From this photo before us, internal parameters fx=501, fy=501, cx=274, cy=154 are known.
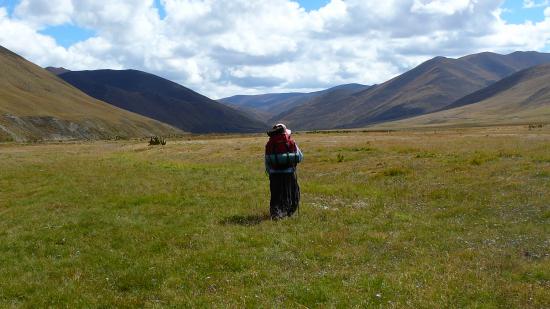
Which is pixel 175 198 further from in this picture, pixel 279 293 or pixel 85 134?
pixel 85 134

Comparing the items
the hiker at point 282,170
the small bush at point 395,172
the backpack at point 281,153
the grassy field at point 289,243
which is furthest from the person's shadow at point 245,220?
the small bush at point 395,172

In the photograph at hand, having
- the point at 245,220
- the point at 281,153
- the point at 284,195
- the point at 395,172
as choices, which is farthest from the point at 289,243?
the point at 395,172

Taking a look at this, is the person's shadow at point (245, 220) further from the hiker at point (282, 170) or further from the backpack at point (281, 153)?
the backpack at point (281, 153)

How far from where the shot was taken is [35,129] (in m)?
167

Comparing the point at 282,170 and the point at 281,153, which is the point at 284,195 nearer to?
the point at 282,170

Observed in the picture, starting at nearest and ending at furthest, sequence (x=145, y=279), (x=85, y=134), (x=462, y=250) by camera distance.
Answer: (x=145, y=279), (x=462, y=250), (x=85, y=134)

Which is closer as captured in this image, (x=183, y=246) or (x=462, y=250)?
(x=462, y=250)

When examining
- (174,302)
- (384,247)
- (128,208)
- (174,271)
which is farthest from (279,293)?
(128,208)

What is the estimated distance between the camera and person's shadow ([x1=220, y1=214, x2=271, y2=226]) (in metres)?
16.9

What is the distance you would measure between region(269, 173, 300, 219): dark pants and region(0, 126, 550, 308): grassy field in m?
0.48

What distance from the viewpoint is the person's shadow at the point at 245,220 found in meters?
16.9

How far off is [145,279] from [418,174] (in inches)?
743

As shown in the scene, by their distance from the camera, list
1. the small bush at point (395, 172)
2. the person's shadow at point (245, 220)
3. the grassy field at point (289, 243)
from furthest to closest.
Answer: the small bush at point (395, 172)
the person's shadow at point (245, 220)
the grassy field at point (289, 243)

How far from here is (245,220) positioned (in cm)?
1742
